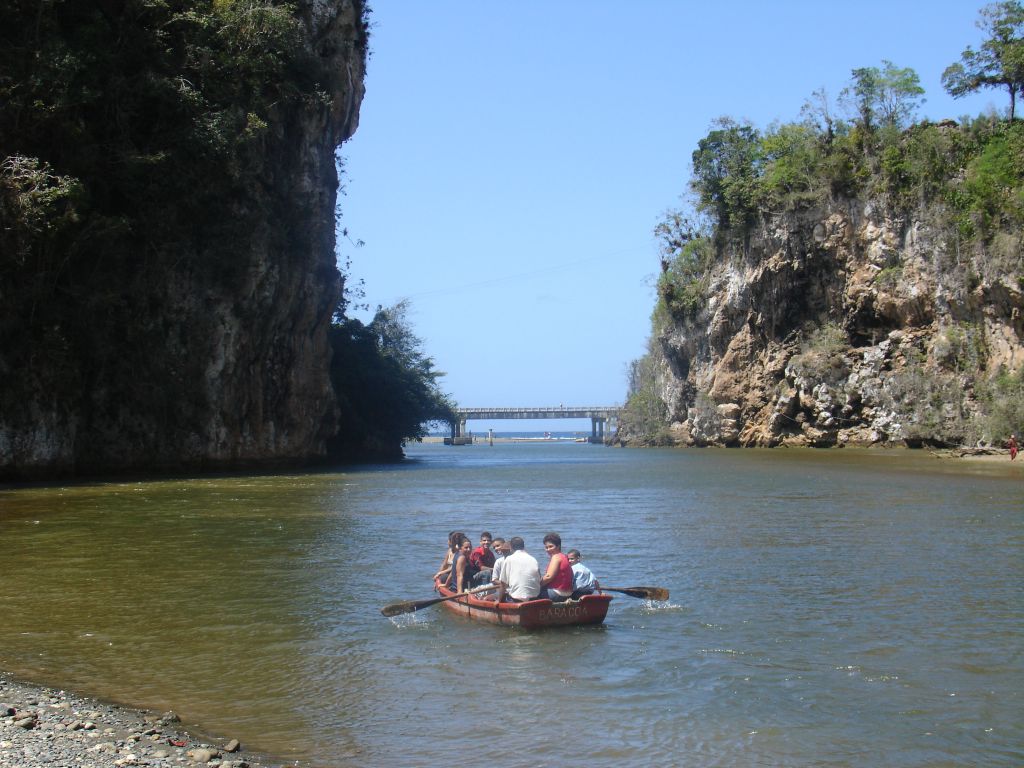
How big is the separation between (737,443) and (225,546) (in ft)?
199

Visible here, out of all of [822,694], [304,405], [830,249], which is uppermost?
[830,249]

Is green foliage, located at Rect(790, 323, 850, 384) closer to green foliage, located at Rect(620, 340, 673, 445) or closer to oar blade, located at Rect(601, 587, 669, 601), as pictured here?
green foliage, located at Rect(620, 340, 673, 445)

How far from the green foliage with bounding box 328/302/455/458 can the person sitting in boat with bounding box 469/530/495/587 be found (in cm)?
4769

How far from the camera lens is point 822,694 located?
964 cm

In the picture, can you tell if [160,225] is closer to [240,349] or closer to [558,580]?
[240,349]

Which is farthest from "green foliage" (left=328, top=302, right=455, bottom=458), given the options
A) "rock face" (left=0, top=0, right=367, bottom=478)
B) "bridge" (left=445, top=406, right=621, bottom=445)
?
"bridge" (left=445, top=406, right=621, bottom=445)

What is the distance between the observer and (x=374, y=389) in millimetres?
66875

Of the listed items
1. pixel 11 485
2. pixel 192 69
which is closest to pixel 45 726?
pixel 11 485

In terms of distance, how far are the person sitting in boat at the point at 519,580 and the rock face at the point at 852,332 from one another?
43271mm

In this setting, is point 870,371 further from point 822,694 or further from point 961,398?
point 822,694

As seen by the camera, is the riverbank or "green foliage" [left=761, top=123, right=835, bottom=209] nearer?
the riverbank

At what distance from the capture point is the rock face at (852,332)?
2048 inches

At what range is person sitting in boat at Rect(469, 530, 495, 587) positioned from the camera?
14.4 m

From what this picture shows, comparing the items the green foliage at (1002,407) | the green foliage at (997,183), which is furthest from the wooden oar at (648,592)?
the green foliage at (997,183)
